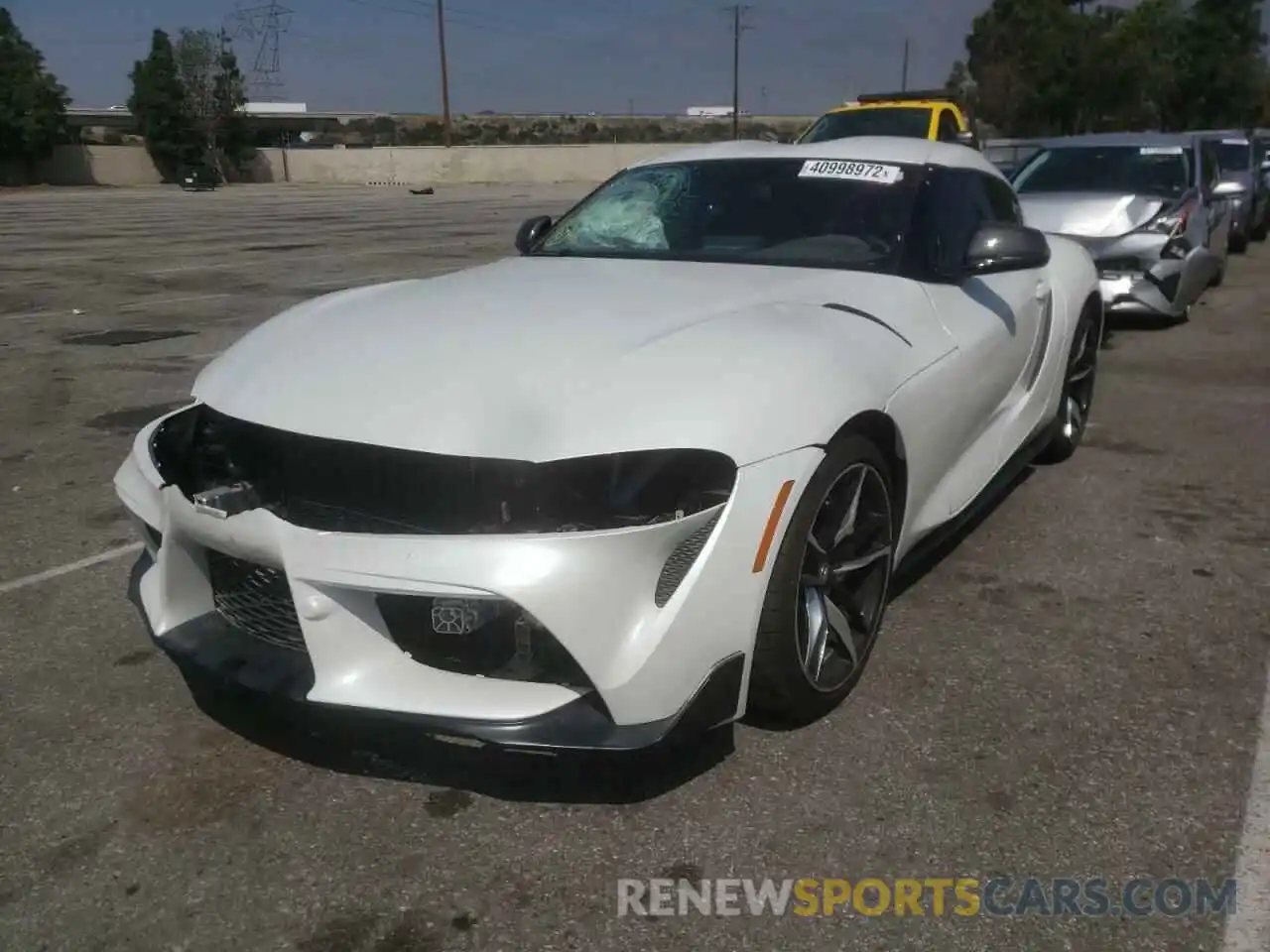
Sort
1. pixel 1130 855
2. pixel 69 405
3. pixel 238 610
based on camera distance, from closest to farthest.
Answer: pixel 1130 855 < pixel 238 610 < pixel 69 405

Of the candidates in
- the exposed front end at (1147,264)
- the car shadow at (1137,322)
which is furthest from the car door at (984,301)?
the car shadow at (1137,322)

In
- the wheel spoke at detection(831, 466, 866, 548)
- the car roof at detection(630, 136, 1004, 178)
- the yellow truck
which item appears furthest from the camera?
the yellow truck

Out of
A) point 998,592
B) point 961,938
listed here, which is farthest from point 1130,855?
point 998,592

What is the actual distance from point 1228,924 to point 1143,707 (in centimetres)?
94

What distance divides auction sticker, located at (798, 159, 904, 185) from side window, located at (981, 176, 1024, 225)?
868mm

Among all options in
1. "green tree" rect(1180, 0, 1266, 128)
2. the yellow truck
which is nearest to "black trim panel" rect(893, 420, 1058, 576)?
the yellow truck

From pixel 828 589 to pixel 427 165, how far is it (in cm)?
5646

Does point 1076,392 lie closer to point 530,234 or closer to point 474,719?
point 530,234

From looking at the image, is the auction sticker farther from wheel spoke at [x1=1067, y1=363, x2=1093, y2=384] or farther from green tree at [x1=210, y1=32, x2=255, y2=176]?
green tree at [x1=210, y1=32, x2=255, y2=176]

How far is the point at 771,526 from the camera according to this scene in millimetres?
2693

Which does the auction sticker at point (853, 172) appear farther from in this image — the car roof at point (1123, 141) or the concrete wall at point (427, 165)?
the concrete wall at point (427, 165)

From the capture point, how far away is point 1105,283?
9.27m

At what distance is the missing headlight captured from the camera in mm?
2520

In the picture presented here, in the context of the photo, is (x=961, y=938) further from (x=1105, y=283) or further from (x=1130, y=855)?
(x=1105, y=283)
